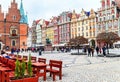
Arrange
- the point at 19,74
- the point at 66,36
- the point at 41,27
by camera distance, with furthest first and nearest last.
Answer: the point at 41,27
the point at 66,36
the point at 19,74

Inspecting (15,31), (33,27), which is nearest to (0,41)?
(15,31)

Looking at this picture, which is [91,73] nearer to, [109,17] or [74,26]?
[109,17]

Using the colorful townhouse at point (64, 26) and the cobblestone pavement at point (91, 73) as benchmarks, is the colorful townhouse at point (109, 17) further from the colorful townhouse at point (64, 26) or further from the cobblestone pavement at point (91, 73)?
the cobblestone pavement at point (91, 73)

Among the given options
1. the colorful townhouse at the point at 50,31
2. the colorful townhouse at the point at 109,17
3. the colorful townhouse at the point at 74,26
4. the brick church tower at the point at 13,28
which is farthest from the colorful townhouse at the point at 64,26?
the brick church tower at the point at 13,28

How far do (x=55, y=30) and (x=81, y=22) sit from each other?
15.5 meters

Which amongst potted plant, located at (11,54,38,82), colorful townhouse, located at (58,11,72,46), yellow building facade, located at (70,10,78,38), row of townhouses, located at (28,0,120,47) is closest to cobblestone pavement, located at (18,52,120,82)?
potted plant, located at (11,54,38,82)

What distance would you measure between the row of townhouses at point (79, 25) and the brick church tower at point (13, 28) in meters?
20.5

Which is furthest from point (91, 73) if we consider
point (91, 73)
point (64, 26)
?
point (64, 26)

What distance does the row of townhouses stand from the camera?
6349cm

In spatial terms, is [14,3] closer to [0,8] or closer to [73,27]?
[0,8]

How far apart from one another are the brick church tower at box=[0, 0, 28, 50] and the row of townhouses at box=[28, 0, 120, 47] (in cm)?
2054

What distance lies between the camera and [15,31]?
2255 inches

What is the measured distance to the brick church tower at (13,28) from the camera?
55312mm

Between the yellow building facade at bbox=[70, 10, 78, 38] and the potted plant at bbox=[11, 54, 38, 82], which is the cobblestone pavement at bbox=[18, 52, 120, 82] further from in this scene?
the yellow building facade at bbox=[70, 10, 78, 38]
